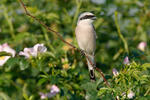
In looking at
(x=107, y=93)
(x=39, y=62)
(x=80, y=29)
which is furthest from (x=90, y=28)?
(x=107, y=93)

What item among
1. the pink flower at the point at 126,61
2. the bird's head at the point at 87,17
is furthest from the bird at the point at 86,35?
the pink flower at the point at 126,61

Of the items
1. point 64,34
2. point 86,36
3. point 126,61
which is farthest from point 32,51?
point 64,34

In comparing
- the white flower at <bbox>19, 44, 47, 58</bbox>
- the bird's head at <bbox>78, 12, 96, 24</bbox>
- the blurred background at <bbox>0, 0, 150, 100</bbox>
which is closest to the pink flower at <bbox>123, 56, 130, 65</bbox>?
the blurred background at <bbox>0, 0, 150, 100</bbox>

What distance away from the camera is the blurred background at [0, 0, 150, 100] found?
287 centimetres

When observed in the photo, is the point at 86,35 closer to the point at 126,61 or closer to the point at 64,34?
the point at 64,34

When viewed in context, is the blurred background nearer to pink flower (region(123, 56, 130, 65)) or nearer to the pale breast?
the pale breast

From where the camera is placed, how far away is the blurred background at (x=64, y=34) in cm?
287

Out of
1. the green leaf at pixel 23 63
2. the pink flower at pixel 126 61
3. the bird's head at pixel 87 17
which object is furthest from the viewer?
the bird's head at pixel 87 17

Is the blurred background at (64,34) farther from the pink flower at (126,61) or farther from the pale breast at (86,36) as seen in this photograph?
the pink flower at (126,61)

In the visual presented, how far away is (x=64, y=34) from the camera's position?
11.2 feet

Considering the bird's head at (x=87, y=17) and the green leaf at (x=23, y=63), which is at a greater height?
the bird's head at (x=87, y=17)

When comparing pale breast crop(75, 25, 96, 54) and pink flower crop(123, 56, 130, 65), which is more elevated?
pink flower crop(123, 56, 130, 65)

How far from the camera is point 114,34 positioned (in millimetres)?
3471

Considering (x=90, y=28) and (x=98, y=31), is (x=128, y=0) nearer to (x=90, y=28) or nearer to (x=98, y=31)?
(x=98, y=31)
